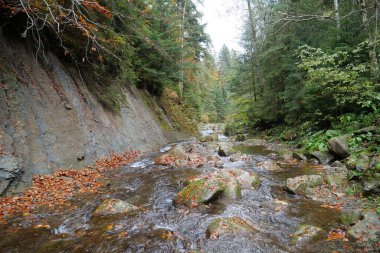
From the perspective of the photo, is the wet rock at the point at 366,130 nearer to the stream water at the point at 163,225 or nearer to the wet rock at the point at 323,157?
the wet rock at the point at 323,157

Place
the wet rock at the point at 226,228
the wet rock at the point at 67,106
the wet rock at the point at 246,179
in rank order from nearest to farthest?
the wet rock at the point at 226,228 < the wet rock at the point at 246,179 < the wet rock at the point at 67,106

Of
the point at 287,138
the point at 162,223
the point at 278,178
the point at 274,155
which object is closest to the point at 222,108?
the point at 287,138

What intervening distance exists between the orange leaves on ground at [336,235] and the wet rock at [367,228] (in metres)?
0.13

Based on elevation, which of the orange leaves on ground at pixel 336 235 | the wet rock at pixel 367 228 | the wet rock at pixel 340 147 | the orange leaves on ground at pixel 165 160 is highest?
the orange leaves on ground at pixel 165 160

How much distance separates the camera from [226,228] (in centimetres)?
435

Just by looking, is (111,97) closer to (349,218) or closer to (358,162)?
(358,162)

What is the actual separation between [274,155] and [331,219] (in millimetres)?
6806

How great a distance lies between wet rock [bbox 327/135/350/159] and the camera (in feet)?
27.6

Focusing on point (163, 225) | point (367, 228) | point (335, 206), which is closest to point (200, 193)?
point (163, 225)

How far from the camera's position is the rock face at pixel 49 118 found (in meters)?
6.73

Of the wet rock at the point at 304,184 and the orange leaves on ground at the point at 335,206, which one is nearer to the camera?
the orange leaves on ground at the point at 335,206

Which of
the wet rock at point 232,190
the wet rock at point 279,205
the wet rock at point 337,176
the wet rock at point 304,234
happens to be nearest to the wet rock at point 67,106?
the wet rock at point 232,190

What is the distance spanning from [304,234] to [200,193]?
2.40 meters

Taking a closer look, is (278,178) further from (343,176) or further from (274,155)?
(274,155)
